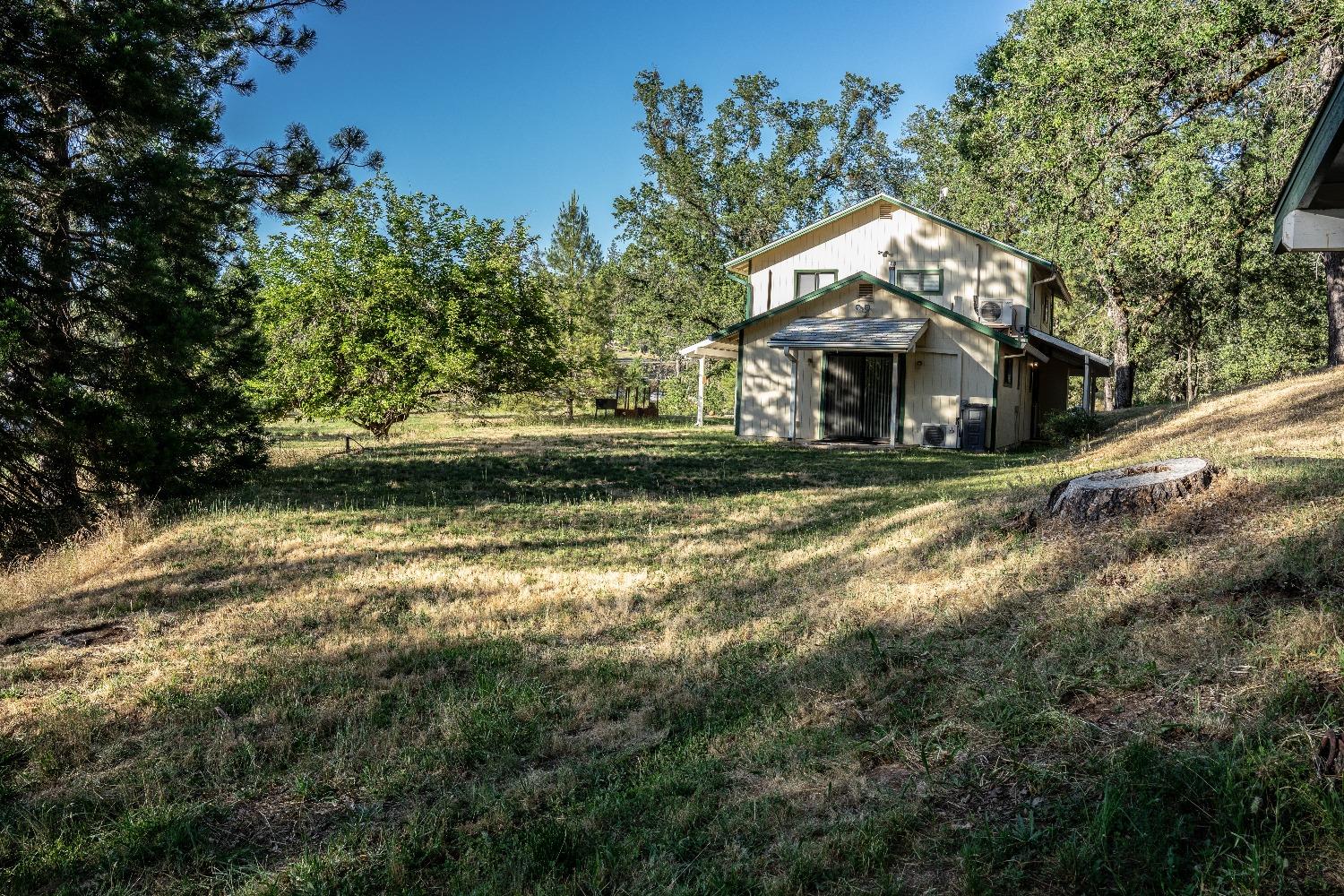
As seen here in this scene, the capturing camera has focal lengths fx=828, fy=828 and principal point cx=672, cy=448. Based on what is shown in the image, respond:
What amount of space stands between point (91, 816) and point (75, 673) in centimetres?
215

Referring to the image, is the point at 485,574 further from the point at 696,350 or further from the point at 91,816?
the point at 696,350

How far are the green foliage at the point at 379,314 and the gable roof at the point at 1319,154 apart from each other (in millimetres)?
15256

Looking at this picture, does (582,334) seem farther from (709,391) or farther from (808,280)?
(808,280)

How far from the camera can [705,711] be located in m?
4.47

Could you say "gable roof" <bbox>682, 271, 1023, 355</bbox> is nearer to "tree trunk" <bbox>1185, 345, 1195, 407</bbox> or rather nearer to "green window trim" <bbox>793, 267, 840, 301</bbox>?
"green window trim" <bbox>793, 267, 840, 301</bbox>

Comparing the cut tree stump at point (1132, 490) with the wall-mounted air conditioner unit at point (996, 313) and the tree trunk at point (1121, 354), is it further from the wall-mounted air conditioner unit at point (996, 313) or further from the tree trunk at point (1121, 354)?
the tree trunk at point (1121, 354)

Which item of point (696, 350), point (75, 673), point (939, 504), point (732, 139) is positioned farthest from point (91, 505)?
point (732, 139)

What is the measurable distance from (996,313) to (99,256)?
20621 mm

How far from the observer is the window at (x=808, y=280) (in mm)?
24578

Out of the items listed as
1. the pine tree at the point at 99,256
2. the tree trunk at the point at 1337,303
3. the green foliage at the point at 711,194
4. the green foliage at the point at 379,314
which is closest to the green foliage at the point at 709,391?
the green foliage at the point at 711,194

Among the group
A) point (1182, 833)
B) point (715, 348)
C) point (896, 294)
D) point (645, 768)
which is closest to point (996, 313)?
point (896, 294)

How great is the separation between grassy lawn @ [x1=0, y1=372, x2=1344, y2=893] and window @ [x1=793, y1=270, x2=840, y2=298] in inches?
671

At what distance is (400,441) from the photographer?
21734 mm

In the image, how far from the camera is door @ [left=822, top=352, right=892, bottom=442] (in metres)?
21.4
